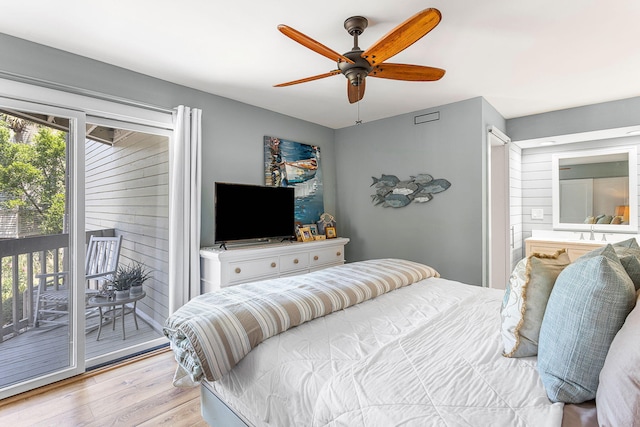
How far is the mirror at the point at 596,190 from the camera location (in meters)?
3.67

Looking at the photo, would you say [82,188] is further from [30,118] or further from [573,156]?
[573,156]

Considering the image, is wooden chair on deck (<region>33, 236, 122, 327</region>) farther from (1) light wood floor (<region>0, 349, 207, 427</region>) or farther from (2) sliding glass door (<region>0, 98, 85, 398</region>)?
(1) light wood floor (<region>0, 349, 207, 427</region>)

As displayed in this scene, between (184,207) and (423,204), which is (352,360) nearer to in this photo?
(184,207)

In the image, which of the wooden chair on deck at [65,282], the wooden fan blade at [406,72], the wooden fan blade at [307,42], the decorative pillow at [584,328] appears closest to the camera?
the decorative pillow at [584,328]

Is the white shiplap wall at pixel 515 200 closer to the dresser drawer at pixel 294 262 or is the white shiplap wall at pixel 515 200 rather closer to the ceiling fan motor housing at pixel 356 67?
the dresser drawer at pixel 294 262

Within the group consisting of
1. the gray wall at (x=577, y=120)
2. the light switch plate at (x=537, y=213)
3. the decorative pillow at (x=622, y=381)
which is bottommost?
the decorative pillow at (x=622, y=381)

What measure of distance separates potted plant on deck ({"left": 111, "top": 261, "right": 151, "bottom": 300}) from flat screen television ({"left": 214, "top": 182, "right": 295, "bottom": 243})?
0.71 meters

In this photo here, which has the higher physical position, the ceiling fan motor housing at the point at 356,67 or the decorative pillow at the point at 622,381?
the ceiling fan motor housing at the point at 356,67

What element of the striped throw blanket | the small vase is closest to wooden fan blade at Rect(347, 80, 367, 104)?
the striped throw blanket

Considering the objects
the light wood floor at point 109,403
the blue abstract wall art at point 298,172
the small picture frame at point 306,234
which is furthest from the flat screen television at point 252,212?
the light wood floor at point 109,403

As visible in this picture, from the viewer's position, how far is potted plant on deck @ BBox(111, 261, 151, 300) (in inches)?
109

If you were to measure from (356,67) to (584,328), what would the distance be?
1.65 metres

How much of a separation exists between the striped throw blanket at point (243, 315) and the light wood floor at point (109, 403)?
2.13ft

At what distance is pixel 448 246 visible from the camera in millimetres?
3527
